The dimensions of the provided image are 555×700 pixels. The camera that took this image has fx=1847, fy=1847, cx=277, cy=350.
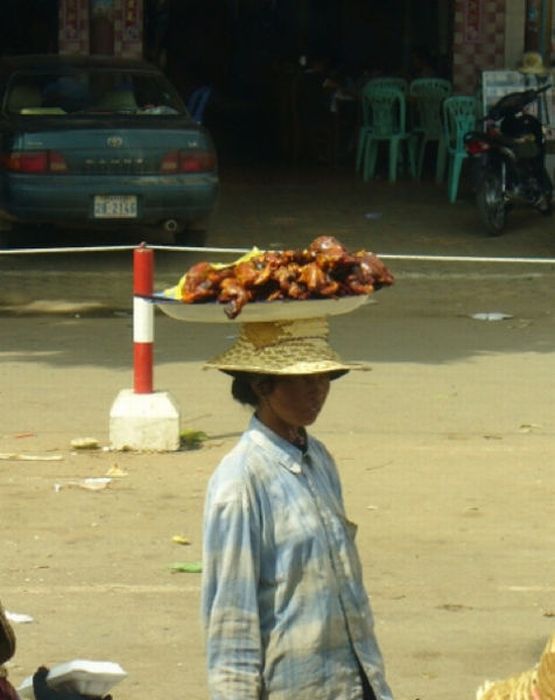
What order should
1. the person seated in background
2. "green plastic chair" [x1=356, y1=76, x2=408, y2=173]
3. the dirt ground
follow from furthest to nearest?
the person seated in background, "green plastic chair" [x1=356, y1=76, x2=408, y2=173], the dirt ground

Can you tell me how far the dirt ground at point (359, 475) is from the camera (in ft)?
22.1

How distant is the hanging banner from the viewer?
21969 mm

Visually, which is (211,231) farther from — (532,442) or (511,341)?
(532,442)

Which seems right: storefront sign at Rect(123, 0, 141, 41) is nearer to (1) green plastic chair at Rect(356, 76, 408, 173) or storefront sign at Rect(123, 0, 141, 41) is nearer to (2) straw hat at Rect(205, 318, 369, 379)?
(1) green plastic chair at Rect(356, 76, 408, 173)

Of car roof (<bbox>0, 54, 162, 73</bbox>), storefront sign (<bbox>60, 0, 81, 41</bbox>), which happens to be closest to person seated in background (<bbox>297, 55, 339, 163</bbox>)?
storefront sign (<bbox>60, 0, 81, 41</bbox>)

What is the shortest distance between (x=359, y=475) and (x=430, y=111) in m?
12.8

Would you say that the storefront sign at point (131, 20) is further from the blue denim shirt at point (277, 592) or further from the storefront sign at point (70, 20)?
the blue denim shirt at point (277, 592)

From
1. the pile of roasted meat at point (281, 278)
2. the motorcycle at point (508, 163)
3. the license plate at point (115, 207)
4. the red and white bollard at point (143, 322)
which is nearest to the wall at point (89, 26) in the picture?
the motorcycle at point (508, 163)

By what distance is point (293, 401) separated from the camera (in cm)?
404

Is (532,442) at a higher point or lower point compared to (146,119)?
lower

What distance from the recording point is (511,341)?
42.9 feet

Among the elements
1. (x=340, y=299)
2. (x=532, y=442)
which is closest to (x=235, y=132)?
(x=532, y=442)

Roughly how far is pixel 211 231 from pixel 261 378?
45.6 feet

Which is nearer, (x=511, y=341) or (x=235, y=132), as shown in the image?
(x=511, y=341)
